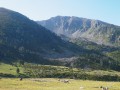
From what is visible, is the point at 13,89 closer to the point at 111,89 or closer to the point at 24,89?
the point at 24,89

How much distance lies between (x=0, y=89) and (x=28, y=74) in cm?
11973

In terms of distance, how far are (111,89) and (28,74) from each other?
115198 mm

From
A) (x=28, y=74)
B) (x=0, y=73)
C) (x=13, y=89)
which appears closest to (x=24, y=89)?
(x=13, y=89)

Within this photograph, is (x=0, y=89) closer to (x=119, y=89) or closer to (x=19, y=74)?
(x=119, y=89)

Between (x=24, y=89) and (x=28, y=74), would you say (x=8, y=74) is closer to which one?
(x=28, y=74)

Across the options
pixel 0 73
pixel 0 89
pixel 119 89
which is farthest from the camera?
pixel 0 73

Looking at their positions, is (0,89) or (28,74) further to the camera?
(28,74)

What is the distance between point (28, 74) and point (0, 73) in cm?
2382

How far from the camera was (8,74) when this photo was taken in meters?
184

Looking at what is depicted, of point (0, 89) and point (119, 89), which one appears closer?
point (0, 89)

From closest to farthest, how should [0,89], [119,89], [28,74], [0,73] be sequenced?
[0,89], [119,89], [0,73], [28,74]

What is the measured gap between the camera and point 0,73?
596ft

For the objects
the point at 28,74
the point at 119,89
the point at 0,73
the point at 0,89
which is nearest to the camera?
the point at 0,89

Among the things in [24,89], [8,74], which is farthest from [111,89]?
[8,74]
